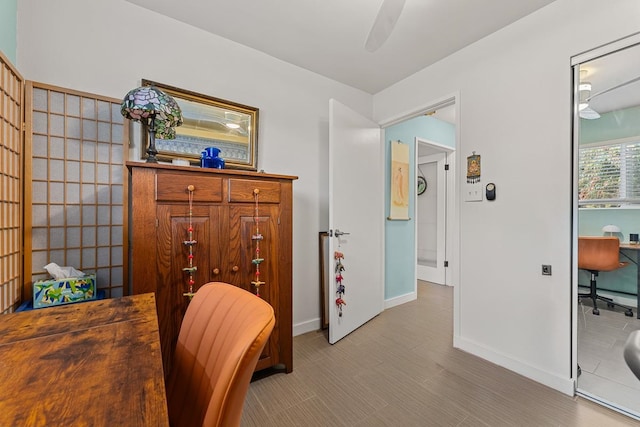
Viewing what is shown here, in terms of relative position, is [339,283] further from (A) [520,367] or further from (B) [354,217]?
(A) [520,367]

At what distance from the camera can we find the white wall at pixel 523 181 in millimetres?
1682

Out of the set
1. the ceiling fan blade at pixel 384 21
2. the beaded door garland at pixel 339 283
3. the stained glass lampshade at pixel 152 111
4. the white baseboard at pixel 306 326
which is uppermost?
the ceiling fan blade at pixel 384 21

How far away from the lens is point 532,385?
175 centimetres

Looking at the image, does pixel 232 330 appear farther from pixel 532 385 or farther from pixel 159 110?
pixel 532 385

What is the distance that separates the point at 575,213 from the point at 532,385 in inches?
44.8

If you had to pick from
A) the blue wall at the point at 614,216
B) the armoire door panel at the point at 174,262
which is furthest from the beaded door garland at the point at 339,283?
the blue wall at the point at 614,216

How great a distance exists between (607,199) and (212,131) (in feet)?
8.63

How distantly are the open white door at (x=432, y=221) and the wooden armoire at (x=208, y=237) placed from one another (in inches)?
116

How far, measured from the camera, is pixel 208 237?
159 cm

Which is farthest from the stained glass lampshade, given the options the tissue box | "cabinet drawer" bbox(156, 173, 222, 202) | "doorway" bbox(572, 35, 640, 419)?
"doorway" bbox(572, 35, 640, 419)

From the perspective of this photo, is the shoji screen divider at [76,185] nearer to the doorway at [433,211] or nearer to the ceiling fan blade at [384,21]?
the ceiling fan blade at [384,21]

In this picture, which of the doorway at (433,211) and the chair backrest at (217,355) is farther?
the doorway at (433,211)

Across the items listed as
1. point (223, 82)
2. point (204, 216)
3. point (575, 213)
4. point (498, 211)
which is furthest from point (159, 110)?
point (575, 213)

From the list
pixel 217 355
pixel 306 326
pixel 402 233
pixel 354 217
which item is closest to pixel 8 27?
pixel 217 355
